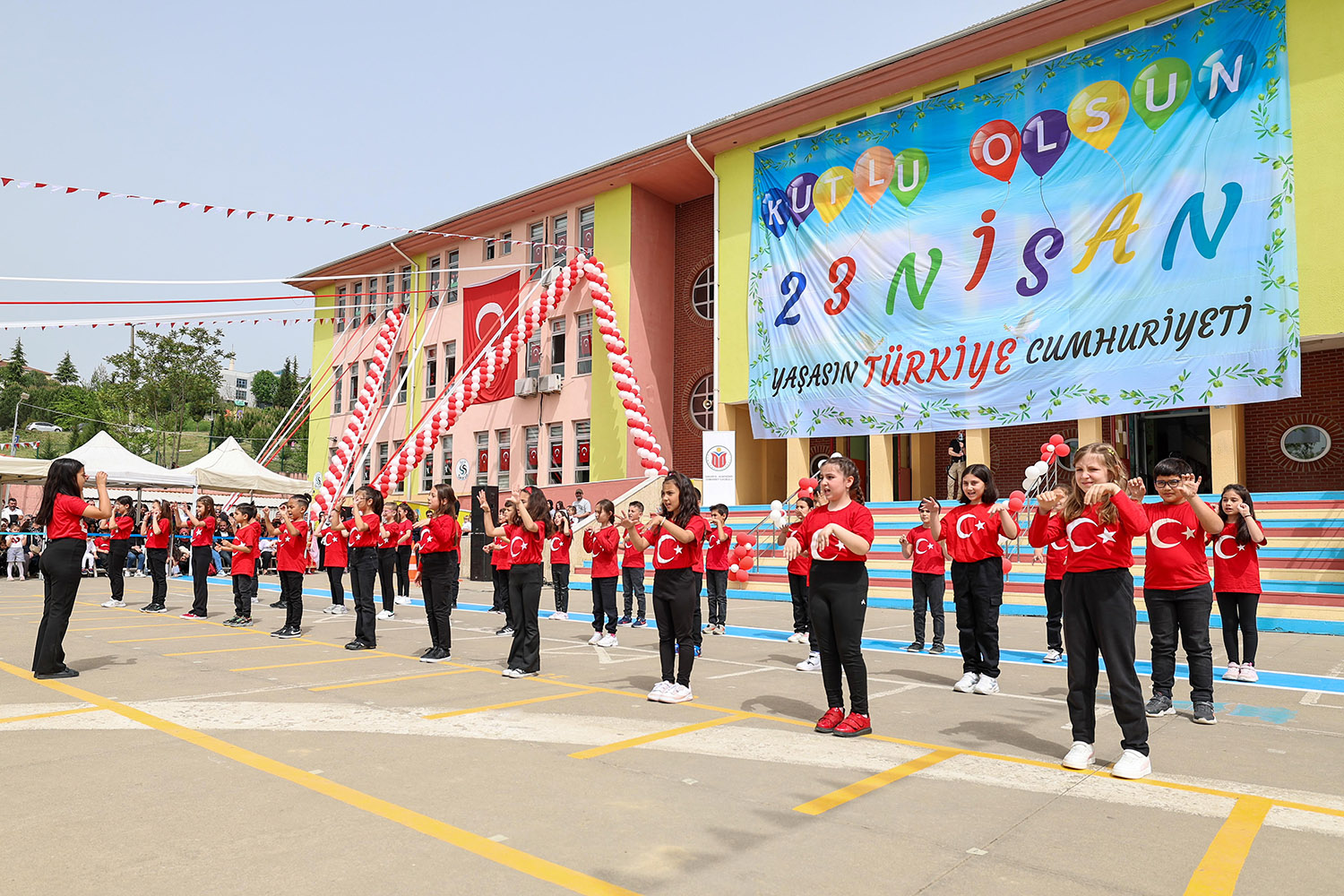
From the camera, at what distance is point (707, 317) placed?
97.6 feet

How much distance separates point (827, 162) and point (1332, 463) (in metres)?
14.0

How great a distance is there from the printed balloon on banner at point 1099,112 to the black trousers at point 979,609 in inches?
609

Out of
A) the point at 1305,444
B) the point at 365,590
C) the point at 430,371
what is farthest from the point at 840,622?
the point at 430,371

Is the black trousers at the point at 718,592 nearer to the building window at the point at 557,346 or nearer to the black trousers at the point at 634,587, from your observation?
the black trousers at the point at 634,587

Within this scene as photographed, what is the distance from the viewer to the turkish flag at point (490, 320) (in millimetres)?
32344

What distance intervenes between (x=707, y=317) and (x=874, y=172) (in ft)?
27.1

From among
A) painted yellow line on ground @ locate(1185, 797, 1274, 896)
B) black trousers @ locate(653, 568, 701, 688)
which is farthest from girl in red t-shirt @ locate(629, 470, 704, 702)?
painted yellow line on ground @ locate(1185, 797, 1274, 896)

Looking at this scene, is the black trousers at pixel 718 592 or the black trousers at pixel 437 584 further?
the black trousers at pixel 718 592

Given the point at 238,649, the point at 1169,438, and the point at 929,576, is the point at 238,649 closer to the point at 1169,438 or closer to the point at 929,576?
the point at 929,576

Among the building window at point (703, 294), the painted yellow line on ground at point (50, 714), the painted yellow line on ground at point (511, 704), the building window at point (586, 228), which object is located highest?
the building window at point (586, 228)

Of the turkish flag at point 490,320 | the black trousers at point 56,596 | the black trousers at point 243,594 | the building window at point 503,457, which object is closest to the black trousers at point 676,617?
the black trousers at point 56,596

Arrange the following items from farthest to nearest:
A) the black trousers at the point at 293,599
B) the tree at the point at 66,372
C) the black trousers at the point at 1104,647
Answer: the tree at the point at 66,372, the black trousers at the point at 293,599, the black trousers at the point at 1104,647

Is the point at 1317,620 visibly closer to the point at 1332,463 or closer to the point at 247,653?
the point at 1332,463

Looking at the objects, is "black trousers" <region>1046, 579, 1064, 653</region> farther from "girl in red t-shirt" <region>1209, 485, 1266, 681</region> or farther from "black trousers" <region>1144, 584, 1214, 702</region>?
"black trousers" <region>1144, 584, 1214, 702</region>
